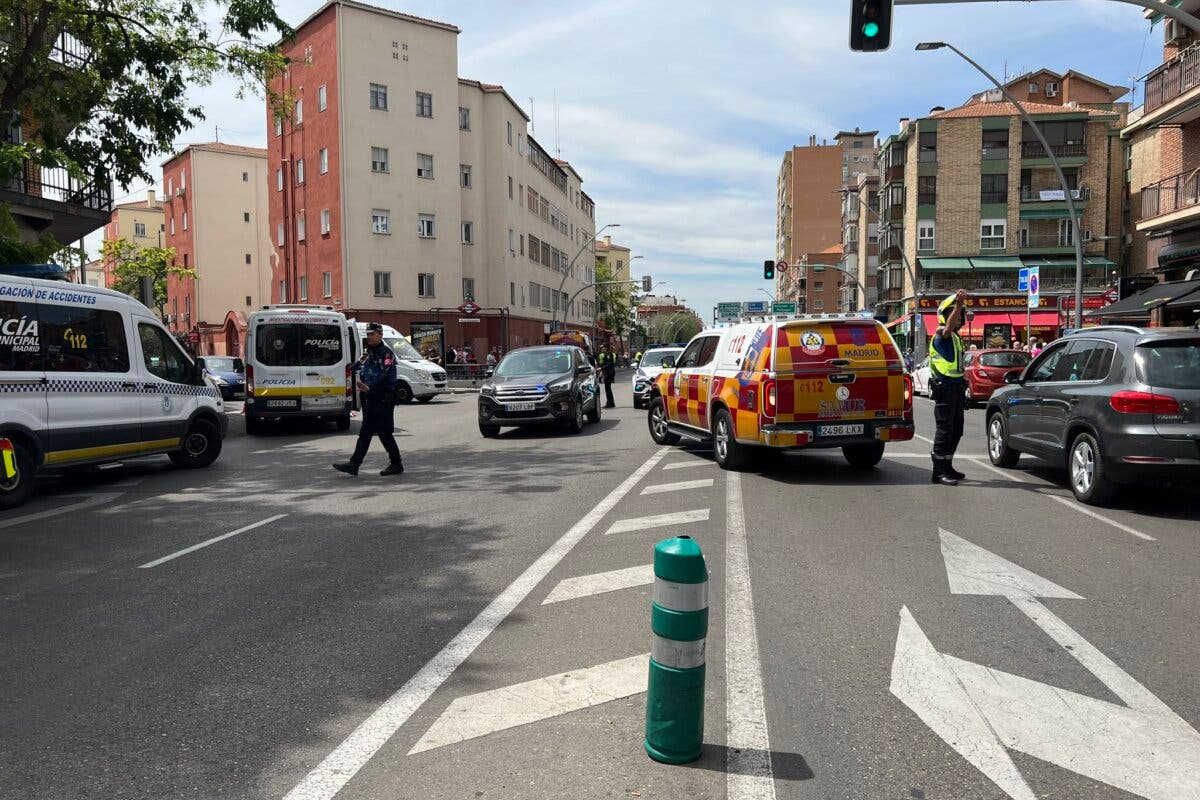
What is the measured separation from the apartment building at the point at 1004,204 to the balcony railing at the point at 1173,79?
24646mm

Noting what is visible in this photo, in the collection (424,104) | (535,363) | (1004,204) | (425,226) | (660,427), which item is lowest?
(660,427)

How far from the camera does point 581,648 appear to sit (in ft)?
15.2

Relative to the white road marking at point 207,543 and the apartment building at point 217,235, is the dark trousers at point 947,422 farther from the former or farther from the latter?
the apartment building at point 217,235

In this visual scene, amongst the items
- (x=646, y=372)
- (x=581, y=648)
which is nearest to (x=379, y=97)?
(x=646, y=372)

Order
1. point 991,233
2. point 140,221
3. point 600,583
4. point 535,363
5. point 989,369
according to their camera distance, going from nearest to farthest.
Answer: point 600,583
point 535,363
point 989,369
point 991,233
point 140,221

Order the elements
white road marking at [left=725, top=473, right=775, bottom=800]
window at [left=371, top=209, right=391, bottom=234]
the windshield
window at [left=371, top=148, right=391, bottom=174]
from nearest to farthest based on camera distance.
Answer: white road marking at [left=725, top=473, right=775, bottom=800] → the windshield → window at [left=371, top=148, right=391, bottom=174] → window at [left=371, top=209, right=391, bottom=234]

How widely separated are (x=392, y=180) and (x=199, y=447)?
34.2m

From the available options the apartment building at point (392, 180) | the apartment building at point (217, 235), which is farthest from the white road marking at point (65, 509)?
the apartment building at point (217, 235)

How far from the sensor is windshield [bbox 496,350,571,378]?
56.6 ft

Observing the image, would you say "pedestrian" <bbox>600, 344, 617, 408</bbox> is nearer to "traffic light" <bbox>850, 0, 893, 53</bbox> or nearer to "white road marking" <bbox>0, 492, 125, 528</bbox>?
"traffic light" <bbox>850, 0, 893, 53</bbox>

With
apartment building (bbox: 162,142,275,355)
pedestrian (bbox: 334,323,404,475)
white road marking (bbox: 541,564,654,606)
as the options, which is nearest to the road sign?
white road marking (bbox: 541,564,654,606)

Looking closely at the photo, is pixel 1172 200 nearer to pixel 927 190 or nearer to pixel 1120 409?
pixel 1120 409

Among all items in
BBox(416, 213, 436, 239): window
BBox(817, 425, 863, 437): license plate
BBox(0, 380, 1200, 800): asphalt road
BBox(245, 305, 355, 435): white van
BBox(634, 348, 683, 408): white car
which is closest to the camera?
BBox(0, 380, 1200, 800): asphalt road

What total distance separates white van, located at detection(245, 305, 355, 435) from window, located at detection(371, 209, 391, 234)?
28071mm
